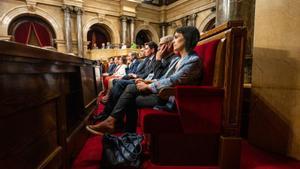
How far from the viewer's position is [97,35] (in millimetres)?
9539

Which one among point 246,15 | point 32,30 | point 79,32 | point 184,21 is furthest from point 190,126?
point 184,21

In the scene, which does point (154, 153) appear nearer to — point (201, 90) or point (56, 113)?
point (201, 90)

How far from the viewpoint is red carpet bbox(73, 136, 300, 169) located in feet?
4.58

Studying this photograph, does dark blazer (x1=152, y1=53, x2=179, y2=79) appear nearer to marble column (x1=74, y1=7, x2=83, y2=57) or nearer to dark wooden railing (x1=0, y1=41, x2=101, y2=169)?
dark wooden railing (x1=0, y1=41, x2=101, y2=169)

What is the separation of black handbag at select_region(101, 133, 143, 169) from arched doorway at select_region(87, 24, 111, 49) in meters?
8.40

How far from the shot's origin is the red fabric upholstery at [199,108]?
4.04 feet

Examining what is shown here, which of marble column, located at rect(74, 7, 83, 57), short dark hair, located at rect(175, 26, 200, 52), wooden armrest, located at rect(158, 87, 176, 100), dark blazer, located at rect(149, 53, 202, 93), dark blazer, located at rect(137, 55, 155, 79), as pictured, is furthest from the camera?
marble column, located at rect(74, 7, 83, 57)

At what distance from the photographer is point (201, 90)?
123cm

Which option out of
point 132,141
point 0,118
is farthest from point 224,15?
point 0,118

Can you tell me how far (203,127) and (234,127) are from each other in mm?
220

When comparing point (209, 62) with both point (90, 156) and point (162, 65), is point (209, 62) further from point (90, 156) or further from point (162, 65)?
point (90, 156)

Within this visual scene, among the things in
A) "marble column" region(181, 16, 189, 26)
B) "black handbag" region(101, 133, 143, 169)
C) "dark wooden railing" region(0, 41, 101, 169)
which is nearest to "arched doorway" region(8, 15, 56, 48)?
"marble column" region(181, 16, 189, 26)

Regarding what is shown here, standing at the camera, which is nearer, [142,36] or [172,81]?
[172,81]

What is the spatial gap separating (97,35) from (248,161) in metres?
9.30
